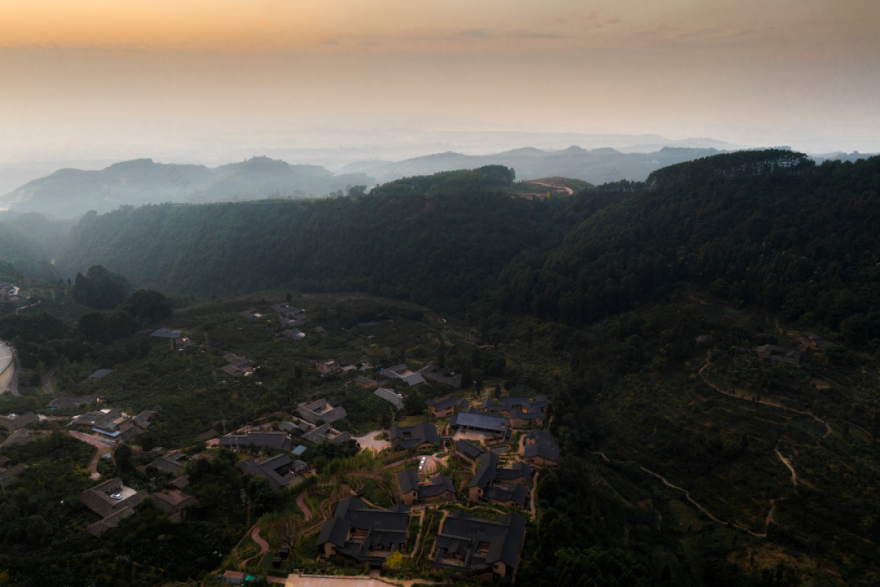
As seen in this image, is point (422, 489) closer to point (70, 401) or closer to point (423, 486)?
point (423, 486)

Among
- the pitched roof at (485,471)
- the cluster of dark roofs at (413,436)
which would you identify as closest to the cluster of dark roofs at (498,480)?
the pitched roof at (485,471)

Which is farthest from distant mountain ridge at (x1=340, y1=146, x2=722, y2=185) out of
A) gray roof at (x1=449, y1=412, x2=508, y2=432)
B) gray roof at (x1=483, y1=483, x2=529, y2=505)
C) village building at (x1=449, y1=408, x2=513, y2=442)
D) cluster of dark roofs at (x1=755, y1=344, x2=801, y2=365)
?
gray roof at (x1=483, y1=483, x2=529, y2=505)

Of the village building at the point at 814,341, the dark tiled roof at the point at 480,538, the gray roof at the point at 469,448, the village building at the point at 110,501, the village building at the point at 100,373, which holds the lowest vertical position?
the gray roof at the point at 469,448

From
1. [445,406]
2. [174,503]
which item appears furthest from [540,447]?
[174,503]

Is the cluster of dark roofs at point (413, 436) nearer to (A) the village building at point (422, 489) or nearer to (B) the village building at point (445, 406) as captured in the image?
(A) the village building at point (422, 489)

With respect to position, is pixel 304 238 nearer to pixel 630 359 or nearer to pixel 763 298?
pixel 630 359

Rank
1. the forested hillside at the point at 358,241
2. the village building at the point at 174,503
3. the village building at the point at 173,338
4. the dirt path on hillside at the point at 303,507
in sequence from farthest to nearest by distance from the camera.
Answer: the forested hillside at the point at 358,241 → the village building at the point at 173,338 → the dirt path on hillside at the point at 303,507 → the village building at the point at 174,503

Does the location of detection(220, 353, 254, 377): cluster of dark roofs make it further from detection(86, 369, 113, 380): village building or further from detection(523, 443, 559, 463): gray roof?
detection(523, 443, 559, 463): gray roof
